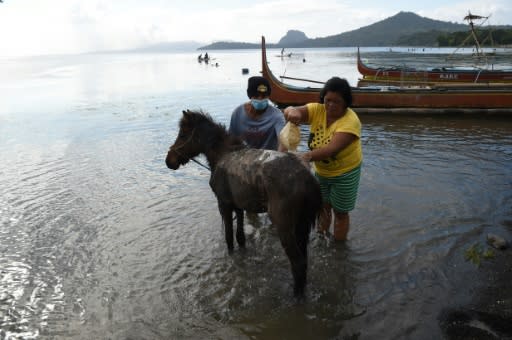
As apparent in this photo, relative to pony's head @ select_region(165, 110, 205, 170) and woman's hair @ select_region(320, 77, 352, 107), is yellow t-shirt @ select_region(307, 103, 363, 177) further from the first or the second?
pony's head @ select_region(165, 110, 205, 170)

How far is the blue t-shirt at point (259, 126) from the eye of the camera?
4621 millimetres

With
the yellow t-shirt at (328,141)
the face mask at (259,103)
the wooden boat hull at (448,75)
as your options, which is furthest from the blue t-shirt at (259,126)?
the wooden boat hull at (448,75)

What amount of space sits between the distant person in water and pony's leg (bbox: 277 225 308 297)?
1.57 meters

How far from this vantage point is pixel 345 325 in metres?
3.48

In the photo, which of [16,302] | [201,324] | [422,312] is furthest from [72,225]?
[422,312]

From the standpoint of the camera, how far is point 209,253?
499 centimetres

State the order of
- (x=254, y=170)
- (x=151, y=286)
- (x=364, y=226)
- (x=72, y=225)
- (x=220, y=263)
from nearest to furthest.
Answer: (x=254, y=170)
(x=151, y=286)
(x=220, y=263)
(x=364, y=226)
(x=72, y=225)

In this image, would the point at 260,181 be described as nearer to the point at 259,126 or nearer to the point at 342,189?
the point at 342,189

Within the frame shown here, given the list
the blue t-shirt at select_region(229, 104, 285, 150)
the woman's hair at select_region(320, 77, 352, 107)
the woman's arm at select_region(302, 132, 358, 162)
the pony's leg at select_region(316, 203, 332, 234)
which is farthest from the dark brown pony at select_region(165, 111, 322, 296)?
the pony's leg at select_region(316, 203, 332, 234)

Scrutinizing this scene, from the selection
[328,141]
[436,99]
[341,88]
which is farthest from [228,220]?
[436,99]

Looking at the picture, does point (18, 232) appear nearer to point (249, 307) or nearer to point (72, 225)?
point (72, 225)

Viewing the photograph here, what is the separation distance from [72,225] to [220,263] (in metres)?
2.96

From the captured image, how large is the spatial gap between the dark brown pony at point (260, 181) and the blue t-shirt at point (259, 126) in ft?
1.60

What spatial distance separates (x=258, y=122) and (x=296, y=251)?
1.89 m
